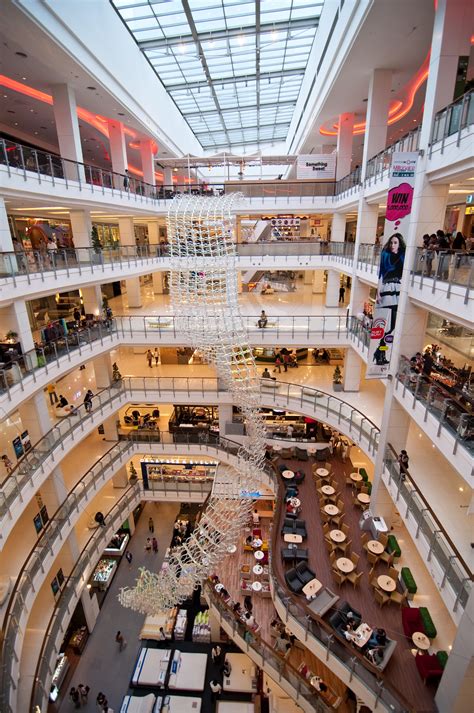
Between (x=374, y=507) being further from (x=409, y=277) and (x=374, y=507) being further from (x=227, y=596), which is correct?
(x=409, y=277)

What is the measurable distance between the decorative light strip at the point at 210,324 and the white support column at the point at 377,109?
687 cm

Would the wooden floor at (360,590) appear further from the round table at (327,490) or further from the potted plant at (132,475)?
the potted plant at (132,475)

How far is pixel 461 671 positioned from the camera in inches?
256

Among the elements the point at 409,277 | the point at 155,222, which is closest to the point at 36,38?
the point at 409,277

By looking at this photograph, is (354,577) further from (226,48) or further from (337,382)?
(226,48)

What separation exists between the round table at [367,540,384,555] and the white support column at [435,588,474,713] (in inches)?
133

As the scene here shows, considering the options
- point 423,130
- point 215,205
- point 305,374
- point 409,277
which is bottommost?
point 305,374

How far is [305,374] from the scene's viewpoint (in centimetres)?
1858

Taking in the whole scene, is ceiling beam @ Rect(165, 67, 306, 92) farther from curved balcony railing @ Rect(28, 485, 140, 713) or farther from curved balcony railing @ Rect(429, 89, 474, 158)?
curved balcony railing @ Rect(28, 485, 140, 713)

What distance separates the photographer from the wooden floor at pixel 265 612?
1026cm

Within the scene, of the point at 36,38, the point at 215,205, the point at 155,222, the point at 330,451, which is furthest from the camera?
the point at 155,222

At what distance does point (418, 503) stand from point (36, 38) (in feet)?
47.8

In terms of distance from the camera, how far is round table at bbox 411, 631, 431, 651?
809 cm

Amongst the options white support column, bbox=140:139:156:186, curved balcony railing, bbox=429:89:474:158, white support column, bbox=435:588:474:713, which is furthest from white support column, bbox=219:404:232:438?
white support column, bbox=140:139:156:186
